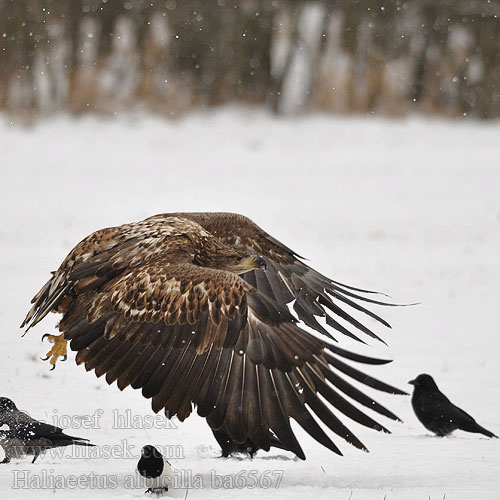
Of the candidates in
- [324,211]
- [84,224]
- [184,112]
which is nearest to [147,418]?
[84,224]

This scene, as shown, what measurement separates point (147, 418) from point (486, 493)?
246 centimetres

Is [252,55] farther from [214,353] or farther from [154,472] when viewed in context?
[154,472]

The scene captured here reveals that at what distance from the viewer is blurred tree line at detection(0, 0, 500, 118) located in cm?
2341

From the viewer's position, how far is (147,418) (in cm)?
657

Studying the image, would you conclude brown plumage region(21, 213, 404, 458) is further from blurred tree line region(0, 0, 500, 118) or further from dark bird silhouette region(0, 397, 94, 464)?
blurred tree line region(0, 0, 500, 118)

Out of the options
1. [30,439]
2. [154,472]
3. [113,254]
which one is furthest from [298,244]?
[154,472]

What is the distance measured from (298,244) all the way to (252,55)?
12124 millimetres

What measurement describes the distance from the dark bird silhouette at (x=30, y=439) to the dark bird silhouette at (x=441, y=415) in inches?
86.2

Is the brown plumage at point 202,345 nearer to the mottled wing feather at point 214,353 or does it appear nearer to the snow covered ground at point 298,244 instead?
the mottled wing feather at point 214,353

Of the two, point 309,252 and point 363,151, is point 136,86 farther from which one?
point 309,252

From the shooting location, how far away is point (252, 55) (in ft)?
82.7

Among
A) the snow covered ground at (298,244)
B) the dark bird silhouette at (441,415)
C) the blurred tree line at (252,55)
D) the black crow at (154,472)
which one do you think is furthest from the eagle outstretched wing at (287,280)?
the blurred tree line at (252,55)

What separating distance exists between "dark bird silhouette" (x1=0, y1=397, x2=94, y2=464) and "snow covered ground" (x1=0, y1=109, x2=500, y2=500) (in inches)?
3.3

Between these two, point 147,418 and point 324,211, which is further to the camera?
point 324,211
